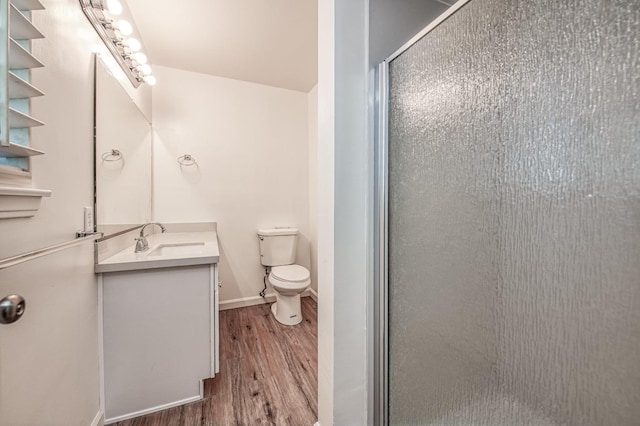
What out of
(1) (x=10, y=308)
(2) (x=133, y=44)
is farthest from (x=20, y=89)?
(2) (x=133, y=44)

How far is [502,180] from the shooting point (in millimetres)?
629

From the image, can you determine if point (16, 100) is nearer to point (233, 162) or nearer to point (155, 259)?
point (155, 259)

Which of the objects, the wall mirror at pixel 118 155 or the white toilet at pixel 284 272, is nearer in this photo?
the wall mirror at pixel 118 155

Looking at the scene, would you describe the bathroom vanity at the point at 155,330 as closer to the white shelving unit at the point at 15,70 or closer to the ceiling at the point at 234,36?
the white shelving unit at the point at 15,70

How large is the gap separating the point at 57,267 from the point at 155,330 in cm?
57

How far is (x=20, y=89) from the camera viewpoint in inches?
24.4

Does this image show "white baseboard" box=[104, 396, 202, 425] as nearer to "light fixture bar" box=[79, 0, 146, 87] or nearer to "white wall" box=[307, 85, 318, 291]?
"white wall" box=[307, 85, 318, 291]

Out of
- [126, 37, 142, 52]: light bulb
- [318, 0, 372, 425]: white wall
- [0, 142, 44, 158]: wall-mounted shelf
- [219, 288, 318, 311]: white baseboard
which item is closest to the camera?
[0, 142, 44, 158]: wall-mounted shelf

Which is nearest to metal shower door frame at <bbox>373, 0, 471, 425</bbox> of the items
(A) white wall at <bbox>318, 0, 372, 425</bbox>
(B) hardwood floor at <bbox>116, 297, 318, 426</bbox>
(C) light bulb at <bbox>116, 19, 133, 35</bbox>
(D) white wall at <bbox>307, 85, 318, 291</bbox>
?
(A) white wall at <bbox>318, 0, 372, 425</bbox>

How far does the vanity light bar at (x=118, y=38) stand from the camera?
1.11 metres

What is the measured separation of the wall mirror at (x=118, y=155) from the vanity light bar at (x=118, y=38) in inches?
6.0

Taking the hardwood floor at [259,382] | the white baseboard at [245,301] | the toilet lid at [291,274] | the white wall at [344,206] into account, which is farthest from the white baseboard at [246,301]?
the white wall at [344,206]

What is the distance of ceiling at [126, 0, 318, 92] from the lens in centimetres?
152

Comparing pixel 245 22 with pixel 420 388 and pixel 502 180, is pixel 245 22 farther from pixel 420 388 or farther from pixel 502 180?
pixel 420 388
